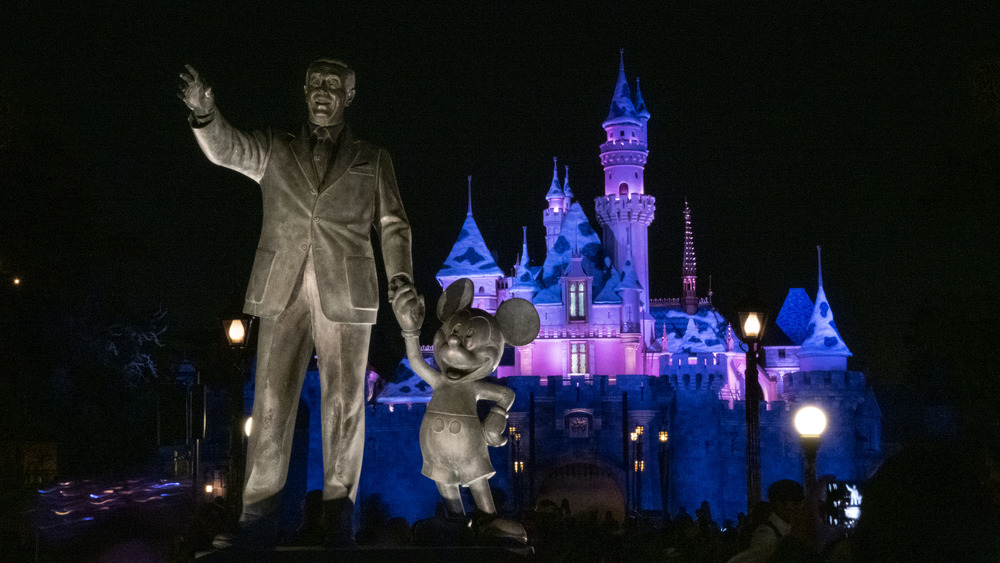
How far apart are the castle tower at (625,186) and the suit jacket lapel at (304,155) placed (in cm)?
3941

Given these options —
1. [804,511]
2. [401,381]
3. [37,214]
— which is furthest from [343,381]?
[401,381]

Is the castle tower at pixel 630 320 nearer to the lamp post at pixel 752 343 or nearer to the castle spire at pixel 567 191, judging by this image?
the castle spire at pixel 567 191

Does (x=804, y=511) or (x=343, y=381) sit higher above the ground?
(x=343, y=381)

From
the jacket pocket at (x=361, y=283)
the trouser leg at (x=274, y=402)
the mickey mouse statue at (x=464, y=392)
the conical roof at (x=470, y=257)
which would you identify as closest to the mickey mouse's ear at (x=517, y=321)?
the mickey mouse statue at (x=464, y=392)

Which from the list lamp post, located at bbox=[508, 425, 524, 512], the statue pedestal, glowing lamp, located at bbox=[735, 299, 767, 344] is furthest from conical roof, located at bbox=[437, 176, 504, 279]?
the statue pedestal

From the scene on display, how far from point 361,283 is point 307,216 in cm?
47

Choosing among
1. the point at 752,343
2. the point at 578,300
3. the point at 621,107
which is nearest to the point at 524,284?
the point at 578,300

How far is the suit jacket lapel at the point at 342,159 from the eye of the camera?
6.25 m

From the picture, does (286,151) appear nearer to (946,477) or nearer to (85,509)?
(946,477)

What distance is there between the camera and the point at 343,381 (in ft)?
20.1

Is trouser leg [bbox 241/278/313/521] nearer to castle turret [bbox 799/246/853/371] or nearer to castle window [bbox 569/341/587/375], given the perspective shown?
castle window [bbox 569/341/587/375]

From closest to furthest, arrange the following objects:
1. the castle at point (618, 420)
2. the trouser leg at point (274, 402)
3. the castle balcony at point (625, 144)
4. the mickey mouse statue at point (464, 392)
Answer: the trouser leg at point (274, 402), the mickey mouse statue at point (464, 392), the castle at point (618, 420), the castle balcony at point (625, 144)

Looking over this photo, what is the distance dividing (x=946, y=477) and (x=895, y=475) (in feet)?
0.34

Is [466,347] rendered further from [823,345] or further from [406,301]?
[823,345]
